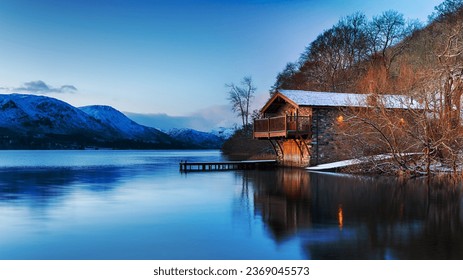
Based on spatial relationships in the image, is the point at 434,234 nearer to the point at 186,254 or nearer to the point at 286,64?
the point at 186,254

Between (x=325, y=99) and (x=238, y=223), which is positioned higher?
(x=325, y=99)

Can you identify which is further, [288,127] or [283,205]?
[288,127]

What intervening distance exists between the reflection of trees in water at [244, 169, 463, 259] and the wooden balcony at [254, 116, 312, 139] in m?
9.11

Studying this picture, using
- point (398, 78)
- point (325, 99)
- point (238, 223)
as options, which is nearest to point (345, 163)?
point (325, 99)

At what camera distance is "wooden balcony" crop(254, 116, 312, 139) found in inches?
1067

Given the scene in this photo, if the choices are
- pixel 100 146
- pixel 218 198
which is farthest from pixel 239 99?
pixel 100 146

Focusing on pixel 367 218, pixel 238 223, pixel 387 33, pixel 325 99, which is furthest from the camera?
pixel 387 33

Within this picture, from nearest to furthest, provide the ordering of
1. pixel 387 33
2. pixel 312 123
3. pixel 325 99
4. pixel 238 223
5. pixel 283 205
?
pixel 238 223
pixel 283 205
pixel 312 123
pixel 325 99
pixel 387 33

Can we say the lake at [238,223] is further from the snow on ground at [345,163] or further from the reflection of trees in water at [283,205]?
the snow on ground at [345,163]

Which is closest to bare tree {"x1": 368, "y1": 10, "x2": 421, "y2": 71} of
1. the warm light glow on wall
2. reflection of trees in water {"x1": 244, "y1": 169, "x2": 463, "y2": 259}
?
reflection of trees in water {"x1": 244, "y1": 169, "x2": 463, "y2": 259}

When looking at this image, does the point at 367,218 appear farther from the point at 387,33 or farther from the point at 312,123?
the point at 387,33

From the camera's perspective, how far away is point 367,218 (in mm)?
10711

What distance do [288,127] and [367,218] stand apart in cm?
1709

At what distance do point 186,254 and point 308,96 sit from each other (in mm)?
21666
